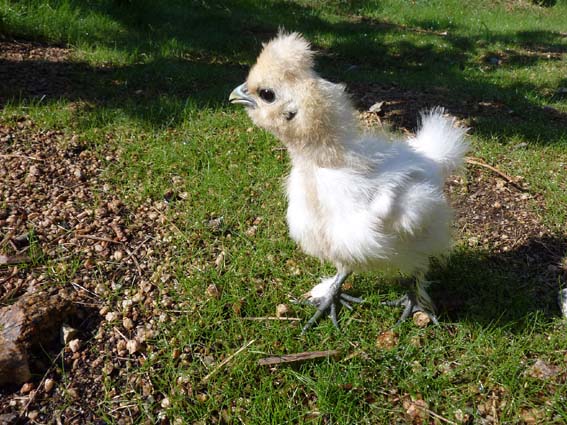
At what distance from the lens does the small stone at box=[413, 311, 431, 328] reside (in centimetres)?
264

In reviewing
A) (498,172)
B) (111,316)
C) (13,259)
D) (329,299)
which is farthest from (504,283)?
(13,259)

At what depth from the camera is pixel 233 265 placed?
9.75 ft

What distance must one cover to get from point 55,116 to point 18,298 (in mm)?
2239

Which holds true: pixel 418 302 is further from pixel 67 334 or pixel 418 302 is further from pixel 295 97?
pixel 67 334

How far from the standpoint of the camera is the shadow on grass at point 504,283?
8.82ft

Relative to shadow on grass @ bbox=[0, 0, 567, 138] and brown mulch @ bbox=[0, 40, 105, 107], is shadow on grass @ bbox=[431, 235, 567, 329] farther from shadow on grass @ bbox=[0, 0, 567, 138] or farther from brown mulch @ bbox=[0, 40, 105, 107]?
brown mulch @ bbox=[0, 40, 105, 107]

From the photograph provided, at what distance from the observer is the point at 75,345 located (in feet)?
7.79

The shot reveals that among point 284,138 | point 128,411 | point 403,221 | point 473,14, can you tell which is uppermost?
point 473,14

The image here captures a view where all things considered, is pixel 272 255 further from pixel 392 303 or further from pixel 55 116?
pixel 55 116

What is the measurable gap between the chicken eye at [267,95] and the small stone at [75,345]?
5.37 feet

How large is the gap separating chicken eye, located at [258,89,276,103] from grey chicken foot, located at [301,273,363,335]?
1.14 meters

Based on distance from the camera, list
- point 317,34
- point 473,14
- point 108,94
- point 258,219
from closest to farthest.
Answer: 1. point 258,219
2. point 108,94
3. point 317,34
4. point 473,14

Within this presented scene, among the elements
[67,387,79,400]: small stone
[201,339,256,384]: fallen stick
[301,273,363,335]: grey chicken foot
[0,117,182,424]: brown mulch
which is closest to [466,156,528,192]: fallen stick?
[301,273,363,335]: grey chicken foot

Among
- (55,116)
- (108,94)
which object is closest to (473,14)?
(108,94)
